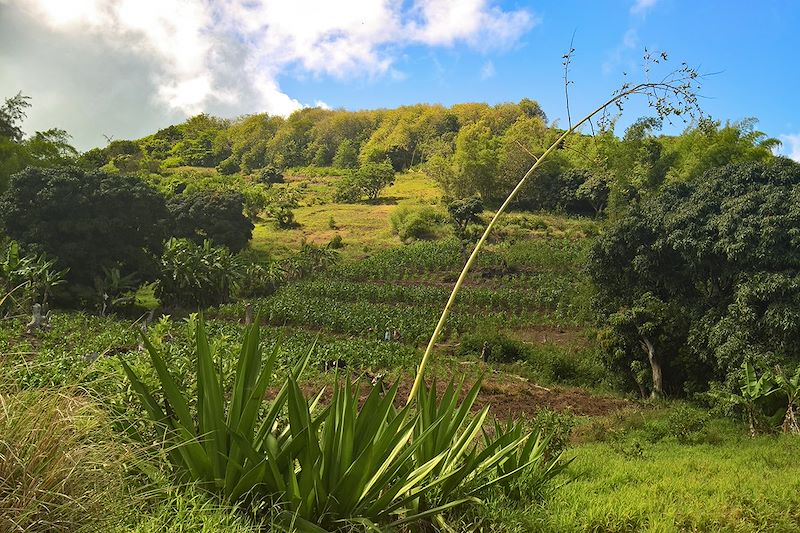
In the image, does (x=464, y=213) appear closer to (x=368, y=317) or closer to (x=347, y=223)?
(x=347, y=223)

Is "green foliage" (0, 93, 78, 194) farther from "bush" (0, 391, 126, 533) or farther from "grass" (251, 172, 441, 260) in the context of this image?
"bush" (0, 391, 126, 533)

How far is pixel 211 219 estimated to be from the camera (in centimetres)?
3641

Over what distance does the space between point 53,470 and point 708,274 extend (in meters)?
15.5

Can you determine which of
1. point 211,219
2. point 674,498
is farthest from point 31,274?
point 674,498

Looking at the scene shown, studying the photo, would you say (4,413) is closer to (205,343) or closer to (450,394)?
(205,343)

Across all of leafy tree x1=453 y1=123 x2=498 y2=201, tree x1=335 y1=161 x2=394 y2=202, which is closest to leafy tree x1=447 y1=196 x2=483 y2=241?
leafy tree x1=453 y1=123 x2=498 y2=201

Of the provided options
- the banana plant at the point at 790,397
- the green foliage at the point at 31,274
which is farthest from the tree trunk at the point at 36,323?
the banana plant at the point at 790,397

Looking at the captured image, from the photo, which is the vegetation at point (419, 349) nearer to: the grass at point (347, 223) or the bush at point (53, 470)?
the bush at point (53, 470)

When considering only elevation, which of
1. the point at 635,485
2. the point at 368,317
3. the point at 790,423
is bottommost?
the point at 790,423

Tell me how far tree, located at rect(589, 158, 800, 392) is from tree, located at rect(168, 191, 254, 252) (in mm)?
25362

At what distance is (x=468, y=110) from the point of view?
90.1 m

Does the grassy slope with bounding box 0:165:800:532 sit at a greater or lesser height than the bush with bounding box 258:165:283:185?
lesser

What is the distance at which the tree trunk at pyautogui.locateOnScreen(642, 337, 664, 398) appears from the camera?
15.6 m

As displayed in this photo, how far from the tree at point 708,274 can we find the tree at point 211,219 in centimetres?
2536
